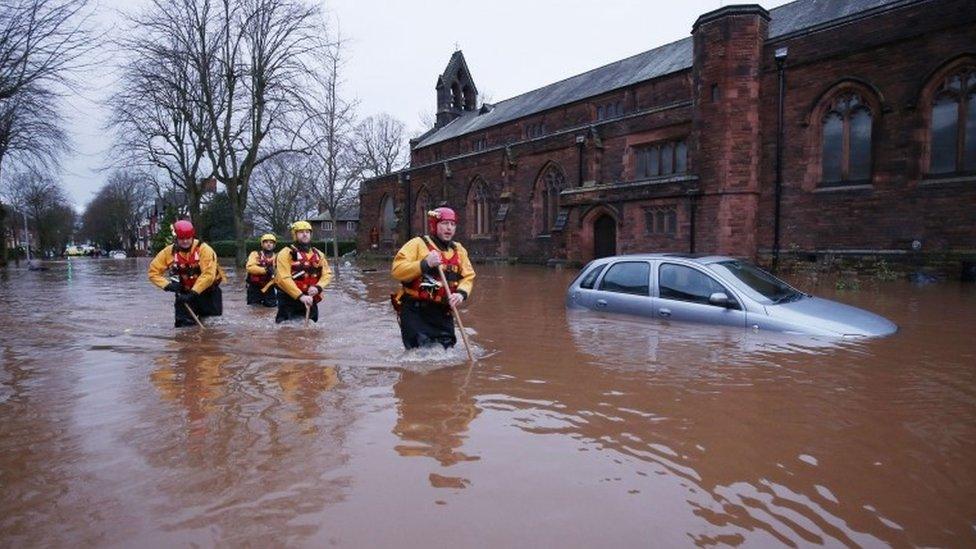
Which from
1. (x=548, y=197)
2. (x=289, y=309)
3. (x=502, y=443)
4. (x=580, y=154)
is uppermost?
(x=580, y=154)

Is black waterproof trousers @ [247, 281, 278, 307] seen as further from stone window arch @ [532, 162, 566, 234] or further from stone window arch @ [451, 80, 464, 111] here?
stone window arch @ [451, 80, 464, 111]

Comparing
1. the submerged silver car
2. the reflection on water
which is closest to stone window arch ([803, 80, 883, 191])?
the submerged silver car

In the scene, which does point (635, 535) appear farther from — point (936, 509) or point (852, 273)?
point (852, 273)

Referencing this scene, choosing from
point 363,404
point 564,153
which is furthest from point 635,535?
point 564,153

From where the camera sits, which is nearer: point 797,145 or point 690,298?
point 690,298

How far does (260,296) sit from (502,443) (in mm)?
10183

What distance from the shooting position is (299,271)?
26.4 feet

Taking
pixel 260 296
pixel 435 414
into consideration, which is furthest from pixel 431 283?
pixel 260 296

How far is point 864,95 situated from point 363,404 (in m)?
18.0

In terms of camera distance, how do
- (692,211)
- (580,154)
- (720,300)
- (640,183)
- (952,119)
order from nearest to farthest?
(720,300), (952,119), (692,211), (640,183), (580,154)

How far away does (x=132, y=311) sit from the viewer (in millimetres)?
11133

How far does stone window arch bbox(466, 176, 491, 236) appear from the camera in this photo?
3159cm

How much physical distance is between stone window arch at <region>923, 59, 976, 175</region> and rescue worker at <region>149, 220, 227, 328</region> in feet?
58.1

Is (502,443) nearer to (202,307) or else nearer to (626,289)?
(626,289)
